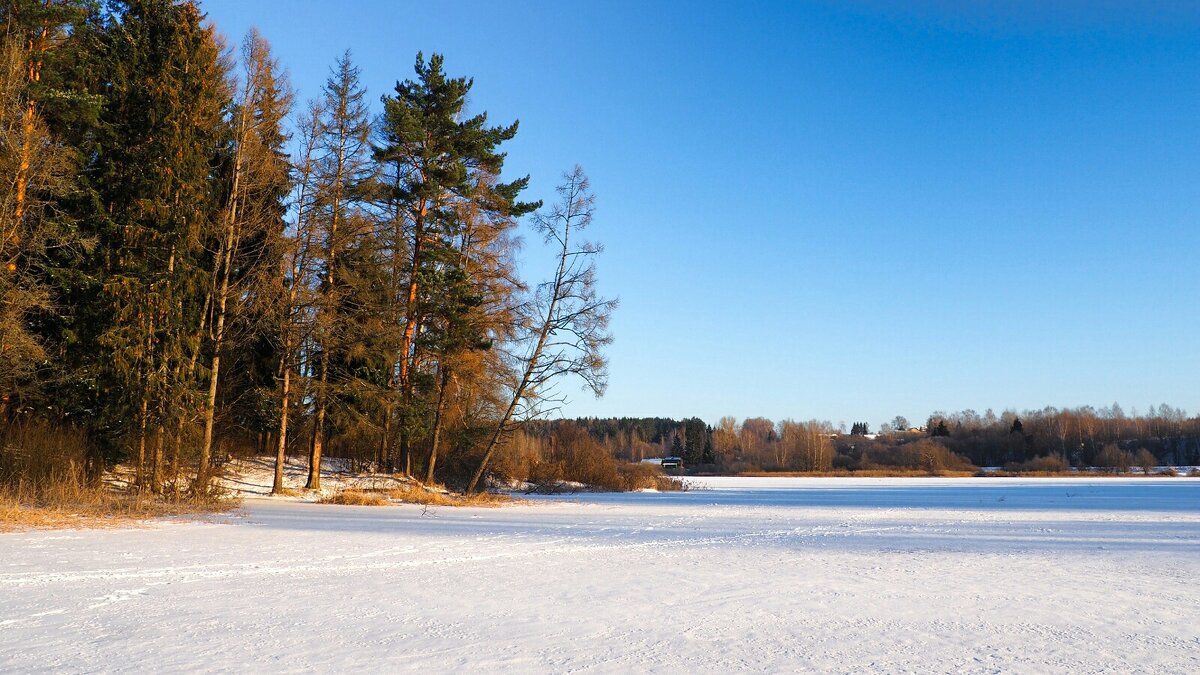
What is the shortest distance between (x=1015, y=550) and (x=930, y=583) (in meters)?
4.62

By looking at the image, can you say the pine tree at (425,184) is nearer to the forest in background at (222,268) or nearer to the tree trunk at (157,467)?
the forest in background at (222,268)

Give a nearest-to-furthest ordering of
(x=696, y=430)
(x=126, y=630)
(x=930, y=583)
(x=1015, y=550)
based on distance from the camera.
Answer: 1. (x=126, y=630)
2. (x=930, y=583)
3. (x=1015, y=550)
4. (x=696, y=430)

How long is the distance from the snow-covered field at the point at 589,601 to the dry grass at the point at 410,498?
26.6 feet

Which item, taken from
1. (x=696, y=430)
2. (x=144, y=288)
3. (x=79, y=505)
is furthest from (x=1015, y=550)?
(x=696, y=430)

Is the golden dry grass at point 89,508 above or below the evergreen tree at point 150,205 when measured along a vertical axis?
below

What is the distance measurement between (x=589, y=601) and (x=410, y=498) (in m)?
18.3

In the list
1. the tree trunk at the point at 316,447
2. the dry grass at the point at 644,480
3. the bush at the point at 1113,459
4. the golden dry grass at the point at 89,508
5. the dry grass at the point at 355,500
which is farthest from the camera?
the bush at the point at 1113,459

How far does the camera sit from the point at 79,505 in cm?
1627

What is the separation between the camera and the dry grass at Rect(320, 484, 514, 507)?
23.0 meters

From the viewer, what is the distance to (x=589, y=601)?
768 centimetres

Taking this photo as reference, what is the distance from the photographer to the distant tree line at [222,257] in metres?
18.7

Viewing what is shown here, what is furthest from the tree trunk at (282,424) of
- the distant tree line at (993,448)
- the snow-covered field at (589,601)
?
the distant tree line at (993,448)

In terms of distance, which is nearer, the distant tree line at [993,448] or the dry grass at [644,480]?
the dry grass at [644,480]

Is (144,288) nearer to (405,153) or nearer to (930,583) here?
(405,153)
